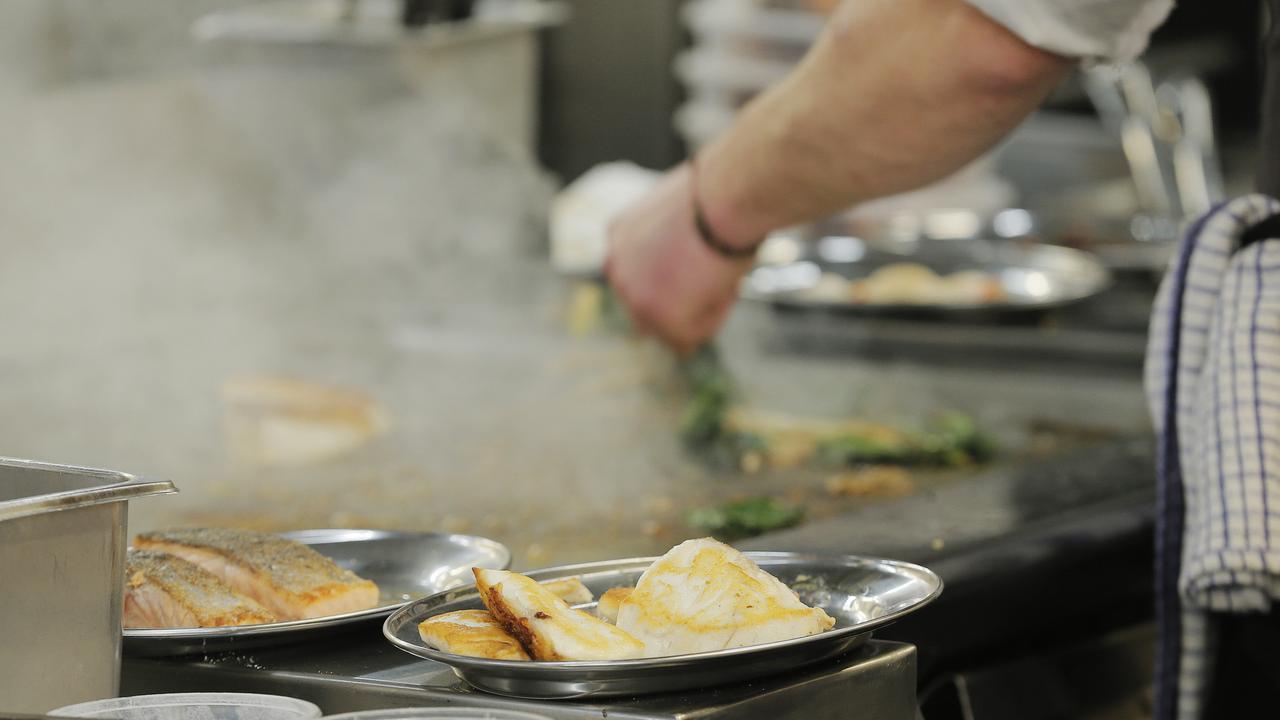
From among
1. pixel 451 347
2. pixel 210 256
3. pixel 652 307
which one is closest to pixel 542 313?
pixel 451 347

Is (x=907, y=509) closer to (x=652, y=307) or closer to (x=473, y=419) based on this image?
(x=652, y=307)

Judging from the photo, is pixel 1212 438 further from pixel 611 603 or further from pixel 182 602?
pixel 182 602

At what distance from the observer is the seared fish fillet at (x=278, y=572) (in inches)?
39.5

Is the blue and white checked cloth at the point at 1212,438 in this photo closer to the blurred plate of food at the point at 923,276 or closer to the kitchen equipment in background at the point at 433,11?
the blurred plate of food at the point at 923,276

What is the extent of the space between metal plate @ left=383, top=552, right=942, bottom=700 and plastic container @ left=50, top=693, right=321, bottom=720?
0.10 metres

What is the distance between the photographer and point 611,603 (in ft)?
3.08

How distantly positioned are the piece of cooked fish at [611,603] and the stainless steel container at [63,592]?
0.97ft

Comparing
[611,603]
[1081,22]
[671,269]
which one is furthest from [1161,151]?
[611,603]

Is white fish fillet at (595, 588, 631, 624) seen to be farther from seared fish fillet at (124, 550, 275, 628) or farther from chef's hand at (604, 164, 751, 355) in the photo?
chef's hand at (604, 164, 751, 355)

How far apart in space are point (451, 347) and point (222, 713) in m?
2.11

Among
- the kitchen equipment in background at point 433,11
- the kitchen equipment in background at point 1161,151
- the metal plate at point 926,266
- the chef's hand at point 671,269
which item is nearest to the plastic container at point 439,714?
the chef's hand at point 671,269

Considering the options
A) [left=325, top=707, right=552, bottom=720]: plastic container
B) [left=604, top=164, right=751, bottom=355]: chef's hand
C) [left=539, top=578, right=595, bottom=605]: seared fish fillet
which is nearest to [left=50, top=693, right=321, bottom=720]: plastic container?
[left=325, top=707, right=552, bottom=720]: plastic container

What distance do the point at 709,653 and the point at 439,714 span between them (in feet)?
0.53

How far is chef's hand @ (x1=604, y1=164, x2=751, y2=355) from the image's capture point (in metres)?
2.06
